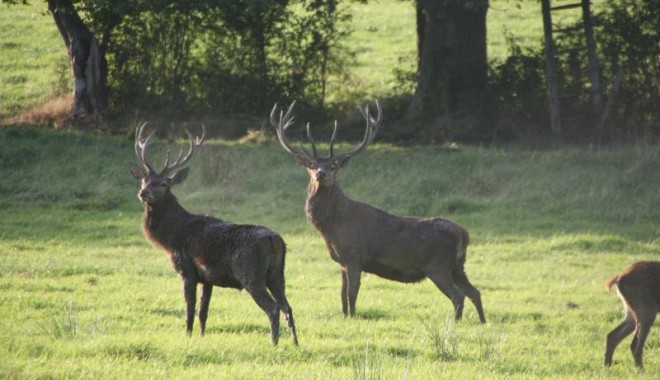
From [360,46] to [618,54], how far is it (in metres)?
11.5

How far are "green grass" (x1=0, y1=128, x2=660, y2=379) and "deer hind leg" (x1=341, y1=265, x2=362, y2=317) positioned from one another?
0.22 meters

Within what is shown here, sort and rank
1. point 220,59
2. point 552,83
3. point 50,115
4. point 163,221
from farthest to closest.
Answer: point 220,59
point 50,115
point 552,83
point 163,221

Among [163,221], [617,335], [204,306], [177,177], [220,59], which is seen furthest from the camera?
[220,59]

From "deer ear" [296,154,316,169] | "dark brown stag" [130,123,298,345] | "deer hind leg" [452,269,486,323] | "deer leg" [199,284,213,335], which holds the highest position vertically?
"deer ear" [296,154,316,169]

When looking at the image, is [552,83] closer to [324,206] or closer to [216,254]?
[324,206]

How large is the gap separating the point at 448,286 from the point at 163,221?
3.37 meters

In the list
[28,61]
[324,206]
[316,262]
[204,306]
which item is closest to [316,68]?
[28,61]

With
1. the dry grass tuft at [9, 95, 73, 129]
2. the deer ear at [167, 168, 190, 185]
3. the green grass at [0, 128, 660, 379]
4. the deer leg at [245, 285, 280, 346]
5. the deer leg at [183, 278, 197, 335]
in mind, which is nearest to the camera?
the green grass at [0, 128, 660, 379]

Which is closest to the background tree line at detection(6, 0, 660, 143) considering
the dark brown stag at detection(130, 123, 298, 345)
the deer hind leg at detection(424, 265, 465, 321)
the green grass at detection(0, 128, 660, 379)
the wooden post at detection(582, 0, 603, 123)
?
the wooden post at detection(582, 0, 603, 123)

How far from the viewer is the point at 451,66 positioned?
935 inches

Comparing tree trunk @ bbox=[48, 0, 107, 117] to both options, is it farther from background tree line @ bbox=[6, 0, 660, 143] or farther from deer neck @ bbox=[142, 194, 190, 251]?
deer neck @ bbox=[142, 194, 190, 251]

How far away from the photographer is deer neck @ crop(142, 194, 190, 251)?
1130 cm

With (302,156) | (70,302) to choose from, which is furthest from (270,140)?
(70,302)

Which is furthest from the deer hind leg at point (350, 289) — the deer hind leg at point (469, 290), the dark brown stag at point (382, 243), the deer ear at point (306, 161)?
the deer ear at point (306, 161)
